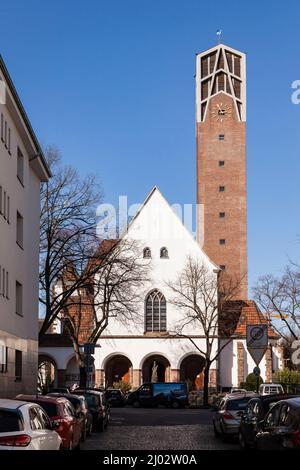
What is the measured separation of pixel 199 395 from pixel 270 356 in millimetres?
9538

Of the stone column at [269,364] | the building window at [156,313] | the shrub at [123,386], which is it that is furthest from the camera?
the stone column at [269,364]

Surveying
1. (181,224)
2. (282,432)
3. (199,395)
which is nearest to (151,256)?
(181,224)

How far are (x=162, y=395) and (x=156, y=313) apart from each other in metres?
12.3

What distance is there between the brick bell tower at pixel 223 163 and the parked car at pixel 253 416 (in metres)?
56.8

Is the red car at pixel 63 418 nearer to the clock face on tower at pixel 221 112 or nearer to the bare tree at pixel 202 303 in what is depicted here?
the bare tree at pixel 202 303

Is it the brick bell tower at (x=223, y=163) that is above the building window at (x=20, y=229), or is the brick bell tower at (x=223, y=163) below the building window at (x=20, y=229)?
above

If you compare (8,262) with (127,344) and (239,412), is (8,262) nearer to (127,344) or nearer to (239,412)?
(239,412)

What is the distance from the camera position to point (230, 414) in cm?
2270

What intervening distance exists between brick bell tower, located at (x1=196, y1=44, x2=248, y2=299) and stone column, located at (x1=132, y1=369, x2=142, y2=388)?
16083mm

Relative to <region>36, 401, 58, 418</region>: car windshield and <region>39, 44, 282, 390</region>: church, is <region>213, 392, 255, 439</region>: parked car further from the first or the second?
<region>39, 44, 282, 390</region>: church

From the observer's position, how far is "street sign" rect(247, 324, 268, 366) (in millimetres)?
25531

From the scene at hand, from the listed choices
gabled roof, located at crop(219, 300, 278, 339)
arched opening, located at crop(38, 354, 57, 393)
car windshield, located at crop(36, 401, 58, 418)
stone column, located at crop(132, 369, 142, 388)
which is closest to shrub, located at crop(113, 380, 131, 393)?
stone column, located at crop(132, 369, 142, 388)

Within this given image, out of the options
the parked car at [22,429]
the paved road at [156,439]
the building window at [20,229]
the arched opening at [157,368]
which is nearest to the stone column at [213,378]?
the arched opening at [157,368]

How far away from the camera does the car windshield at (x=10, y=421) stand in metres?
11.5
